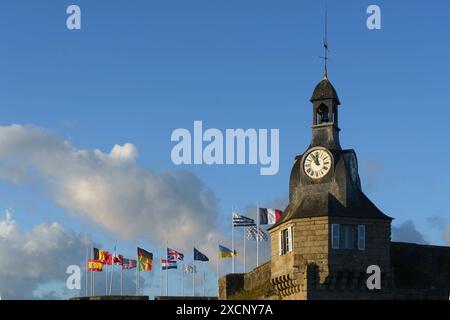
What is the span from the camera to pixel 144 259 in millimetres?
102438

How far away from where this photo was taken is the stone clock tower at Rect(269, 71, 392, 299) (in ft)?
261

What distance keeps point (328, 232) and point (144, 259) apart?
27.9m

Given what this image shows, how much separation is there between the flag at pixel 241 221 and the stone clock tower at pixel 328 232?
9.38m

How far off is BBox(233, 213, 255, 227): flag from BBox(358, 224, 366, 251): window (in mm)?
Result: 15370

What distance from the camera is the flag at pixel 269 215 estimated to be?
90.0 meters

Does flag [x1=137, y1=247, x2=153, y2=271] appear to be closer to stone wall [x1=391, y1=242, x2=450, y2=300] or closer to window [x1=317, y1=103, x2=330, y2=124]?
window [x1=317, y1=103, x2=330, y2=124]

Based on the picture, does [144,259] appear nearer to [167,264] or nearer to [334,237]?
[167,264]

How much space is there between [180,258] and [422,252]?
26365 mm

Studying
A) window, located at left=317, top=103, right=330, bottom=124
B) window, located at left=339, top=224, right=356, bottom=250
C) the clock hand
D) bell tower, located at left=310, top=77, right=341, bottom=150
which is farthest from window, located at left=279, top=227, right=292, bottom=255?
window, located at left=317, top=103, right=330, bottom=124

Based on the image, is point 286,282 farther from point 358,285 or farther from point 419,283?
point 419,283

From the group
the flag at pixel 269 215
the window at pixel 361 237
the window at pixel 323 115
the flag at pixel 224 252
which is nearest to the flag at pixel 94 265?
the flag at pixel 224 252

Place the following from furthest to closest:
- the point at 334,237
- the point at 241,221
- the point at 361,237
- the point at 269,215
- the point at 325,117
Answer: the point at 241,221
the point at 269,215
the point at 325,117
the point at 361,237
the point at 334,237

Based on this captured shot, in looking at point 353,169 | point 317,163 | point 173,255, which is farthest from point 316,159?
point 173,255

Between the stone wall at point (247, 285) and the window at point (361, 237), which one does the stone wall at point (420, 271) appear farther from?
the stone wall at point (247, 285)
